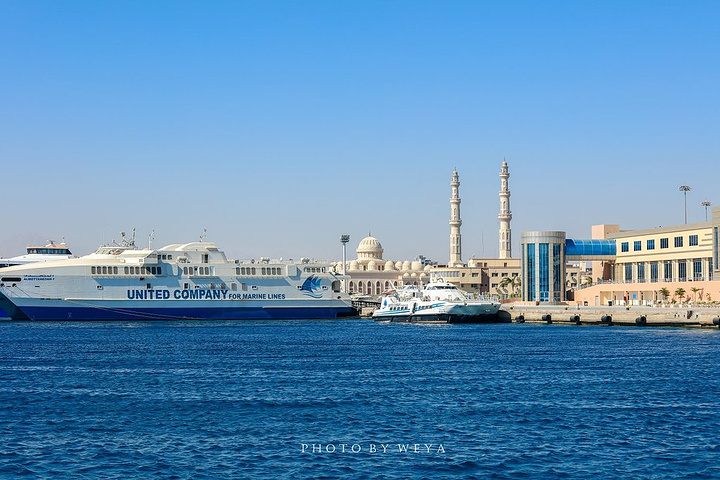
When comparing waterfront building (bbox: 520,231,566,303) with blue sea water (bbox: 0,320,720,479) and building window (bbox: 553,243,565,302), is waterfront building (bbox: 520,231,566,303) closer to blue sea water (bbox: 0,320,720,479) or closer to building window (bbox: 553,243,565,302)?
building window (bbox: 553,243,565,302)

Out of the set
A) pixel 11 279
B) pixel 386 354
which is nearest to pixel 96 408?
pixel 386 354

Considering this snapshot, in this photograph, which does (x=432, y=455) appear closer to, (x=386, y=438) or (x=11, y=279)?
(x=386, y=438)

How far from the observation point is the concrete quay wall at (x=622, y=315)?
8050cm

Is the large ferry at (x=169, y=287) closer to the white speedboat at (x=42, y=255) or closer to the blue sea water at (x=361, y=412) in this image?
the white speedboat at (x=42, y=255)

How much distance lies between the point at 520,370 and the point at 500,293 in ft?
355

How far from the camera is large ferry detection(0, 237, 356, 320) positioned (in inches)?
3725

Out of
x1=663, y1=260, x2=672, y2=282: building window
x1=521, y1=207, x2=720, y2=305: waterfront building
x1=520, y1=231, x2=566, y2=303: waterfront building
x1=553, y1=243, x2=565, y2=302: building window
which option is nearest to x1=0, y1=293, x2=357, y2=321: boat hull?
x1=520, y1=231, x2=566, y2=303: waterfront building

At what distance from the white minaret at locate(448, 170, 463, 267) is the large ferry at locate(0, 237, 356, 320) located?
6531cm

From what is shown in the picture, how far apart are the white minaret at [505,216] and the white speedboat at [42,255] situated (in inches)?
2857

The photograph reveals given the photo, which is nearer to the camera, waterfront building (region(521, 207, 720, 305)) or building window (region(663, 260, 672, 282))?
waterfront building (region(521, 207, 720, 305))

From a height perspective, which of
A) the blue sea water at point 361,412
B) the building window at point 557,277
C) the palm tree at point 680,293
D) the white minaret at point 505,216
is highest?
the white minaret at point 505,216

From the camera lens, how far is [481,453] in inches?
1068

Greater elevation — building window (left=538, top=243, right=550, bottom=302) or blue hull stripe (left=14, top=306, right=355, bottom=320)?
building window (left=538, top=243, right=550, bottom=302)

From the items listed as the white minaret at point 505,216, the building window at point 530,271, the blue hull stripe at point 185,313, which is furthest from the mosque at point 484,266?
the blue hull stripe at point 185,313
